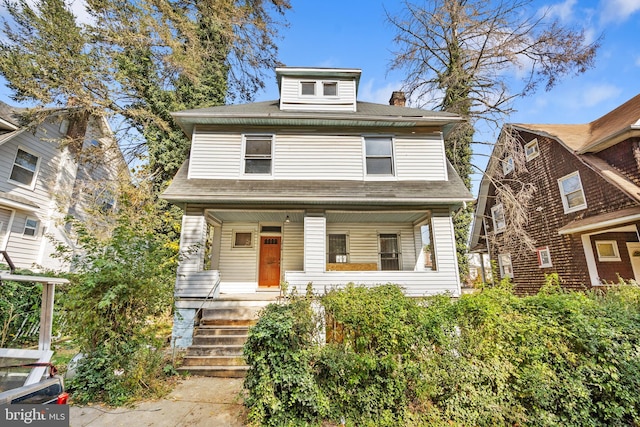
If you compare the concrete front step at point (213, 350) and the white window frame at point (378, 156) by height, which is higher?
the white window frame at point (378, 156)

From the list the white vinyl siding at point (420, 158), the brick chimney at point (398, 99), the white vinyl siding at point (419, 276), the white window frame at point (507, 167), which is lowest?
the white vinyl siding at point (419, 276)

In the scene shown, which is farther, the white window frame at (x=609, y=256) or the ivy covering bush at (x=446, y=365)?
the white window frame at (x=609, y=256)

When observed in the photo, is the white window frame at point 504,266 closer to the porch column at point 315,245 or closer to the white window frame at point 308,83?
the porch column at point 315,245

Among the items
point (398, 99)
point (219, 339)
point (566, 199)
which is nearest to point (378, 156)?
point (398, 99)

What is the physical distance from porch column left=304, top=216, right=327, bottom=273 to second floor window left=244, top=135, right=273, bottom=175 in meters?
2.44

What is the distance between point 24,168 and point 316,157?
1241 centimetres

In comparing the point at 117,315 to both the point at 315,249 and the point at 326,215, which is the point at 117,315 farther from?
the point at 326,215

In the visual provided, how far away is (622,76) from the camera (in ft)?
37.4

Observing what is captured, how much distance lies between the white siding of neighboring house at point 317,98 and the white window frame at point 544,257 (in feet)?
37.1

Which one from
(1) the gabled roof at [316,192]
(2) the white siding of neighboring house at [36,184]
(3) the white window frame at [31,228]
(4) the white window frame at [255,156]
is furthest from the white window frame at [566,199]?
(3) the white window frame at [31,228]

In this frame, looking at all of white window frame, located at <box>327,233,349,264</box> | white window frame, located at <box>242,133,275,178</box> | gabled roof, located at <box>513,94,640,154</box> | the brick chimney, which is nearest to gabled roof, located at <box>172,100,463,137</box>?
white window frame, located at <box>242,133,275,178</box>

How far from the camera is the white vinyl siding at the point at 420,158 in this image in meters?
9.20

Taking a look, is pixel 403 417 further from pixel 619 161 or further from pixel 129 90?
pixel 129 90

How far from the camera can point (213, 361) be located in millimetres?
6035
